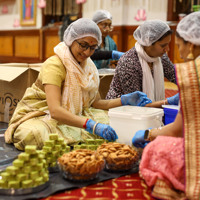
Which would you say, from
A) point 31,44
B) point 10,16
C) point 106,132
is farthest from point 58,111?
point 10,16

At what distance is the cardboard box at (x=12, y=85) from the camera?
9.31 feet

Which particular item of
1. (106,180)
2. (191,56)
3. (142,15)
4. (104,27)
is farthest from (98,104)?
(142,15)

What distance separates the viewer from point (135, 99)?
2.41m

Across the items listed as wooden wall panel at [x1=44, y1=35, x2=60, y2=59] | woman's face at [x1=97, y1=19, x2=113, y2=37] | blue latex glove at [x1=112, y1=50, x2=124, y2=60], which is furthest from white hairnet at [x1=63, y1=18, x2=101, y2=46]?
wooden wall panel at [x1=44, y1=35, x2=60, y2=59]

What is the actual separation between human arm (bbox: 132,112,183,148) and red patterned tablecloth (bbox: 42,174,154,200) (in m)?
0.21

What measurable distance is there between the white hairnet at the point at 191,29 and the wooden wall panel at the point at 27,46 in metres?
Result: 7.05

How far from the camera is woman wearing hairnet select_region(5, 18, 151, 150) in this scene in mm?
2124

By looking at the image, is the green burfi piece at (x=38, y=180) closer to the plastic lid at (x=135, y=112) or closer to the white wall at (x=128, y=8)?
the plastic lid at (x=135, y=112)

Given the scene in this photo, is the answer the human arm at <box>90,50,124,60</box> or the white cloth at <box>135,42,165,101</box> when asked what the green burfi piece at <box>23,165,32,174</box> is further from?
the human arm at <box>90,50,124,60</box>

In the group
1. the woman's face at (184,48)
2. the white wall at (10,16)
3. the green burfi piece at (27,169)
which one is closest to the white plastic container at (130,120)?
the woman's face at (184,48)

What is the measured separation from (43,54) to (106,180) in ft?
22.6

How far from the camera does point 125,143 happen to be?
2.05 m

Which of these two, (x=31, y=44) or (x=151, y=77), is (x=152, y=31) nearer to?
(x=151, y=77)

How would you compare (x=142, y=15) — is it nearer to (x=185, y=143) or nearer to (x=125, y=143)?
(x=125, y=143)
